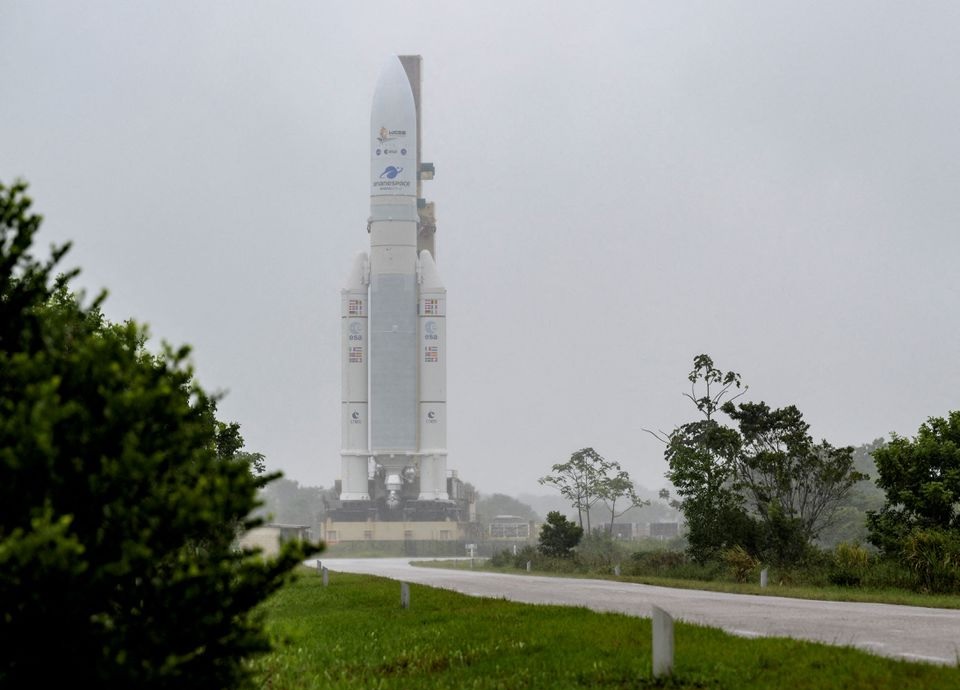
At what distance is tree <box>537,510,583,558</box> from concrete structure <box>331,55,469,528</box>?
36.6 m

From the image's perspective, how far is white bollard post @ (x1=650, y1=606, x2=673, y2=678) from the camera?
11492 millimetres

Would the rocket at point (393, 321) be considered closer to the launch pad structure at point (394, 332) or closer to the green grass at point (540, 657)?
the launch pad structure at point (394, 332)

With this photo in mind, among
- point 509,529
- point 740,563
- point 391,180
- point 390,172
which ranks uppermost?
point 390,172

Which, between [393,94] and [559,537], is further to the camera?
[393,94]

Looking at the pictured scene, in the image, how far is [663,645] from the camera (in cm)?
1157

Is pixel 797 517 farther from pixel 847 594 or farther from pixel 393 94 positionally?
pixel 393 94

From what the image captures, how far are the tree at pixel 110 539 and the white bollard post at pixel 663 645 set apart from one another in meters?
6.00

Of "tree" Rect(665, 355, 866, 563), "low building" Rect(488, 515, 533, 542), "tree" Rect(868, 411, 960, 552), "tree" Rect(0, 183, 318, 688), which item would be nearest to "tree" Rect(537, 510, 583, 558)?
"tree" Rect(665, 355, 866, 563)

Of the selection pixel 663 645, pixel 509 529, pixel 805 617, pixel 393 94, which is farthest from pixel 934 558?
pixel 509 529

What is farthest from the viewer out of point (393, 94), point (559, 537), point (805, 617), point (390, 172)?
point (393, 94)

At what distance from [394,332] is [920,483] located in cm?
6794

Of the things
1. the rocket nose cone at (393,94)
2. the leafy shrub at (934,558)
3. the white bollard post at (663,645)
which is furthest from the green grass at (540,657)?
the rocket nose cone at (393,94)

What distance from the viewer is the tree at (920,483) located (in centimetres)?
3391

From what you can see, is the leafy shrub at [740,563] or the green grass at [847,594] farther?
the leafy shrub at [740,563]
